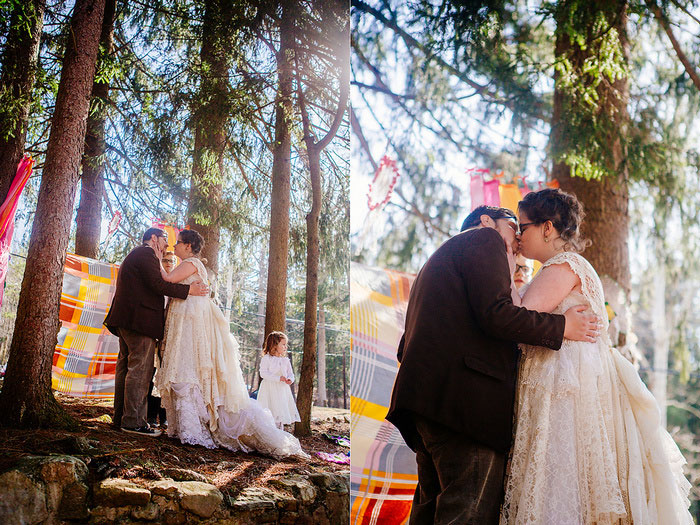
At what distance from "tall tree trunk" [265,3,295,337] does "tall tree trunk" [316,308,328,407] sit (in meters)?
0.15

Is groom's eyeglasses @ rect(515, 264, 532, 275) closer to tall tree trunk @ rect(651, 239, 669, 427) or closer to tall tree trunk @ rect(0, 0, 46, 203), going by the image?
tall tree trunk @ rect(651, 239, 669, 427)

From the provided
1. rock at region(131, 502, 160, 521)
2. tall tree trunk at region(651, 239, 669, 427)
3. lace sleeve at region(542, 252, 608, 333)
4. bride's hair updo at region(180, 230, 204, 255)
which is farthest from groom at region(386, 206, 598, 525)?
tall tree trunk at region(651, 239, 669, 427)

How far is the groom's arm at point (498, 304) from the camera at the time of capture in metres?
1.54

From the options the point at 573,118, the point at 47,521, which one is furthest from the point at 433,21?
the point at 47,521

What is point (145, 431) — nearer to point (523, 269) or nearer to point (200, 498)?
point (200, 498)

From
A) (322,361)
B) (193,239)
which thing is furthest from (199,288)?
(322,361)

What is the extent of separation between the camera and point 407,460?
247cm

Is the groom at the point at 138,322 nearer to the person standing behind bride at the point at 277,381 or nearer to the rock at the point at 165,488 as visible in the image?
the rock at the point at 165,488

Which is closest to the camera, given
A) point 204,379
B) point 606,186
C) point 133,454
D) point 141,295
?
point 133,454

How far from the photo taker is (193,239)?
6.72ft

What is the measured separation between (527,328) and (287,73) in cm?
141

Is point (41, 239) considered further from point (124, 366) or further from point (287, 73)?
point (287, 73)

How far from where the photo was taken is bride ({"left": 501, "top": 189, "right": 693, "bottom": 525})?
1580 mm

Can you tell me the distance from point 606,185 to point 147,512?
3.04m
